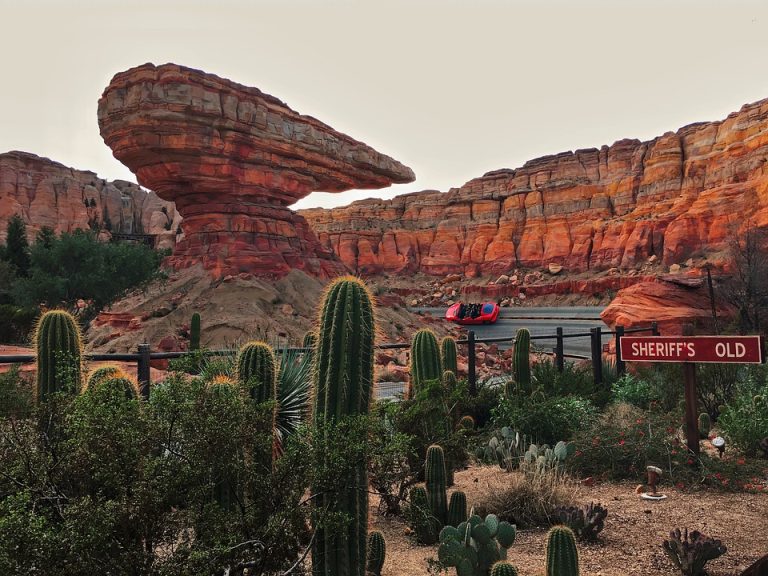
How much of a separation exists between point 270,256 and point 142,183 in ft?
21.2

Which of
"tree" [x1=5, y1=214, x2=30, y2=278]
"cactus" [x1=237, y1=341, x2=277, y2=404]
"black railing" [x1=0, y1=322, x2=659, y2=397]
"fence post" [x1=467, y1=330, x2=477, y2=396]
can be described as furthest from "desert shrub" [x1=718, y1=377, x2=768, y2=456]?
"tree" [x1=5, y1=214, x2=30, y2=278]

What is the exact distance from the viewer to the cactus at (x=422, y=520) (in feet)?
14.2

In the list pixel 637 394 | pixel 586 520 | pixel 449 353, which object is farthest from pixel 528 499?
pixel 637 394

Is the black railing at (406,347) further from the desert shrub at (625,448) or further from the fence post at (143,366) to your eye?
the desert shrub at (625,448)

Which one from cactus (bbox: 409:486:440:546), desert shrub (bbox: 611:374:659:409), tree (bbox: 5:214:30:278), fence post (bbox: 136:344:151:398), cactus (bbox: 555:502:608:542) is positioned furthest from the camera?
tree (bbox: 5:214:30:278)

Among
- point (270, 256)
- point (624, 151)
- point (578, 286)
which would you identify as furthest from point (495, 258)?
point (270, 256)

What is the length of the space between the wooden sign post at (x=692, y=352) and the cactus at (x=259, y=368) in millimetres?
4623

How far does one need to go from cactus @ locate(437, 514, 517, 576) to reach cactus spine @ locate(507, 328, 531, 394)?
523 centimetres

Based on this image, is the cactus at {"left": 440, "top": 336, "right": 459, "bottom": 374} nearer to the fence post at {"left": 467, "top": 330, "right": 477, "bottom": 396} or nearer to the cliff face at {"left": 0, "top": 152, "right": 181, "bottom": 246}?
the fence post at {"left": 467, "top": 330, "right": 477, "bottom": 396}

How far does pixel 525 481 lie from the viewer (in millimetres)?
5047

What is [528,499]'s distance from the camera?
4.91 metres

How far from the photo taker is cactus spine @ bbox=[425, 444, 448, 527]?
4.50 meters

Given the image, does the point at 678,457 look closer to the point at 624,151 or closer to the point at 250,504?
the point at 250,504

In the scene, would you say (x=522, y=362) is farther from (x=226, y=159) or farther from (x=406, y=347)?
(x=226, y=159)
